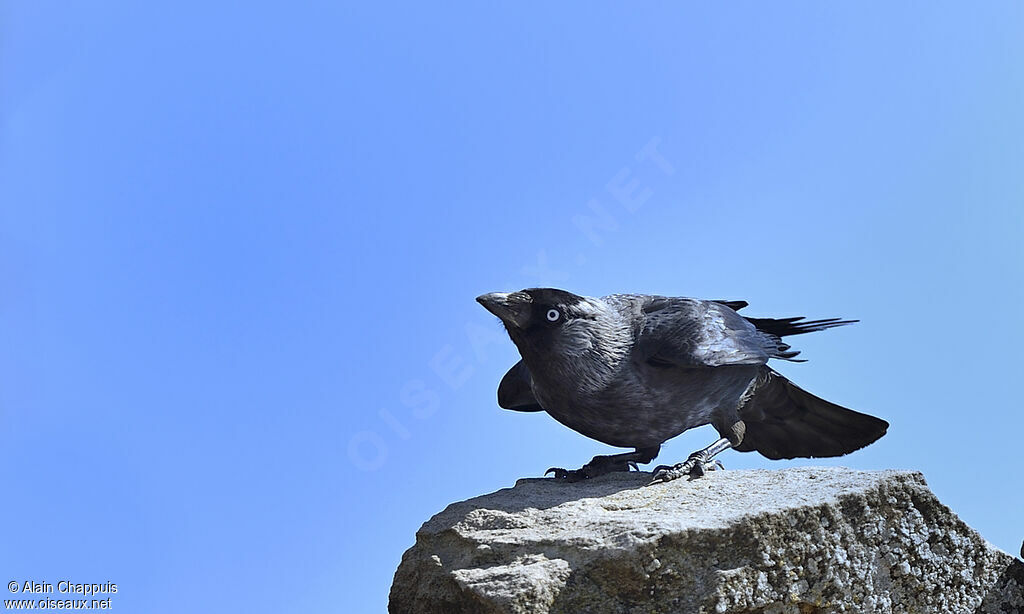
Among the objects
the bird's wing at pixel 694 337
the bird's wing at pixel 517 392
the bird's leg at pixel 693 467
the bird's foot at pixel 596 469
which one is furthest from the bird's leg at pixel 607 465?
the bird's wing at pixel 694 337

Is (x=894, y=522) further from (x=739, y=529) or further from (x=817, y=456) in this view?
(x=817, y=456)

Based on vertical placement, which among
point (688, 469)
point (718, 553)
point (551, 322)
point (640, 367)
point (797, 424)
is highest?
point (551, 322)

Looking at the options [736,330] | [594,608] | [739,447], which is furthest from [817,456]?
[594,608]

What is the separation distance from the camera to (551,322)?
5094mm

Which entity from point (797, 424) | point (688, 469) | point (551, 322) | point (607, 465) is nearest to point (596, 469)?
point (607, 465)

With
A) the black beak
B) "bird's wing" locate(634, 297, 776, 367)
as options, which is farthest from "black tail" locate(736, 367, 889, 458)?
the black beak

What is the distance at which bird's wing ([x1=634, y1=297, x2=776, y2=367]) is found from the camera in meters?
5.11

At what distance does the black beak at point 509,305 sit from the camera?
4.99 metres

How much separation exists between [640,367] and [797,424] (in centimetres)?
123

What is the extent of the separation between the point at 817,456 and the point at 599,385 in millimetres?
1598

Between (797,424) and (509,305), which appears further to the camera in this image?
(797,424)

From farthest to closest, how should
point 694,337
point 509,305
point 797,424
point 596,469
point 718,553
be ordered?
point 797,424
point 596,469
point 694,337
point 509,305
point 718,553

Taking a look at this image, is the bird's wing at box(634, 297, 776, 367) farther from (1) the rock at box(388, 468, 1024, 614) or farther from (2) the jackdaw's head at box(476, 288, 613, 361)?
(1) the rock at box(388, 468, 1024, 614)

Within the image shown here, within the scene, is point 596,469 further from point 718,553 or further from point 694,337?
point 718,553
